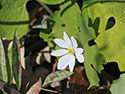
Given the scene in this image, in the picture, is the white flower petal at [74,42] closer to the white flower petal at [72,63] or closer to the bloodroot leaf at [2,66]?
the white flower petal at [72,63]

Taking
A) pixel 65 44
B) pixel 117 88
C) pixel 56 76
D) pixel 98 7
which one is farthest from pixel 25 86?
pixel 98 7

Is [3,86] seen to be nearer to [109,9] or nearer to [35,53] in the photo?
[35,53]

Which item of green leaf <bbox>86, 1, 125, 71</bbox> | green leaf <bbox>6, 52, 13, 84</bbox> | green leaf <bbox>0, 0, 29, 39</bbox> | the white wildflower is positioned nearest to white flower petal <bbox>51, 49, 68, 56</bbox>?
the white wildflower

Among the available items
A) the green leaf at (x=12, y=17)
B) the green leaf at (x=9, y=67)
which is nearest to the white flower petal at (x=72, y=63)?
the green leaf at (x=9, y=67)

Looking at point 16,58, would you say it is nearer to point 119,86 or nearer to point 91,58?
point 91,58

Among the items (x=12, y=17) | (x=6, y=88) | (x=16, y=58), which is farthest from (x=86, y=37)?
(x=12, y=17)

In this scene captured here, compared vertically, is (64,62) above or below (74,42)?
below
